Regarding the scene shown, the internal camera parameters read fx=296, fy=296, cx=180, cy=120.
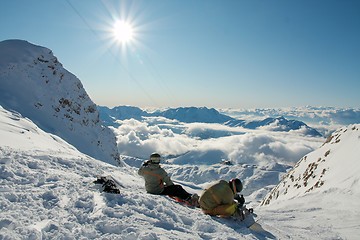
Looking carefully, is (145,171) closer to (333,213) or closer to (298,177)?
(333,213)

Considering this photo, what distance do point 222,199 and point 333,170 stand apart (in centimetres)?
1405

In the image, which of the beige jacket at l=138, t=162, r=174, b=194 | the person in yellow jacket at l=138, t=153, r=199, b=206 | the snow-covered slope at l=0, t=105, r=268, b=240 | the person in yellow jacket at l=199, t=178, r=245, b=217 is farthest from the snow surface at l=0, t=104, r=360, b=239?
the beige jacket at l=138, t=162, r=174, b=194

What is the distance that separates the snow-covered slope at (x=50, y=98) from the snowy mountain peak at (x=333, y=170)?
109 feet

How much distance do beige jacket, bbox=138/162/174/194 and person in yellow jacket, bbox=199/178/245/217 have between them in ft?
7.84

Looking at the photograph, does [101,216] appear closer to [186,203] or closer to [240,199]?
[186,203]

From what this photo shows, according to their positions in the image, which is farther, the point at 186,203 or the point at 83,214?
the point at 186,203

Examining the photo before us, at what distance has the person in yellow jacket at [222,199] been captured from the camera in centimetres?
947

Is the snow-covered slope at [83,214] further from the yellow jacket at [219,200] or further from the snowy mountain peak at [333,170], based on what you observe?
the snowy mountain peak at [333,170]

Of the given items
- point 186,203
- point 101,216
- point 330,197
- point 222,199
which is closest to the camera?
point 101,216

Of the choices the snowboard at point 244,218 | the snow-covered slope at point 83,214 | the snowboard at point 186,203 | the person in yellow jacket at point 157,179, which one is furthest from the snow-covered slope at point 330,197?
the snow-covered slope at point 83,214

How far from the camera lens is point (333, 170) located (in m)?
20.3

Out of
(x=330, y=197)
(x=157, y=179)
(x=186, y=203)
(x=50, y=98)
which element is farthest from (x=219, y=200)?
(x=50, y=98)

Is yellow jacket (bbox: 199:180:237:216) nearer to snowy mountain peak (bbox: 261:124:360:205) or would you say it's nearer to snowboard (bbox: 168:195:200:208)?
snowboard (bbox: 168:195:200:208)

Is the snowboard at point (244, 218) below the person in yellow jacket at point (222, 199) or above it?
below
